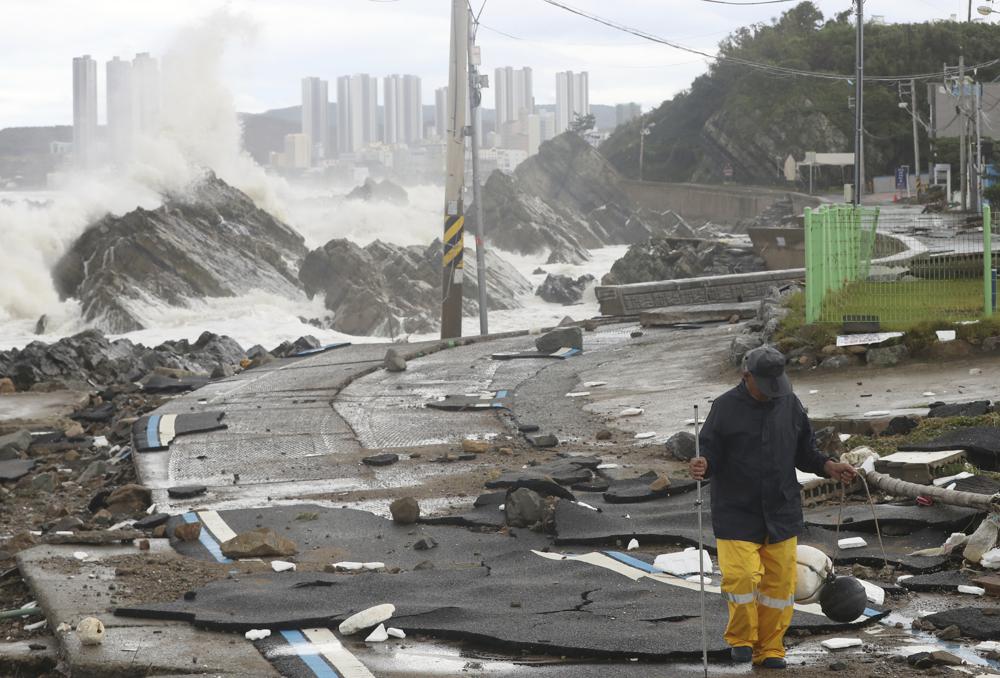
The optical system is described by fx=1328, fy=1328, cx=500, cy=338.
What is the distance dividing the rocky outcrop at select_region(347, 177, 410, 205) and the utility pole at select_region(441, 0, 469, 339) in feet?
199

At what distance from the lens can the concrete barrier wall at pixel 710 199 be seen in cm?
7881

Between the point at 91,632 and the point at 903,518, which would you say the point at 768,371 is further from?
the point at 91,632

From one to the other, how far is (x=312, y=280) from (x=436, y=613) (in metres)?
36.7

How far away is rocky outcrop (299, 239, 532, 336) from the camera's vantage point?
38844 mm

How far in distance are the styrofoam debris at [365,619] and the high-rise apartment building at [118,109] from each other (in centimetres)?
5543

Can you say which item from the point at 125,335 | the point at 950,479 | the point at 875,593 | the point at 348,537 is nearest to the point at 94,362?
the point at 125,335

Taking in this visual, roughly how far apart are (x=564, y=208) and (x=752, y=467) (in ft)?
315

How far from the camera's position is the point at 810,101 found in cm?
9181

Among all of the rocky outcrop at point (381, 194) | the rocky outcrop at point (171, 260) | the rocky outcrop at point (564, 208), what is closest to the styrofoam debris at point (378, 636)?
the rocky outcrop at point (171, 260)

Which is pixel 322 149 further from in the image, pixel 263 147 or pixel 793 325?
pixel 793 325

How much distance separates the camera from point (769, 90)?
97.3 metres

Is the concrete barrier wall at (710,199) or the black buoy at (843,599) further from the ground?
the concrete barrier wall at (710,199)

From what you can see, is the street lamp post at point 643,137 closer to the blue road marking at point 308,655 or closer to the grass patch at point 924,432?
the grass patch at point 924,432

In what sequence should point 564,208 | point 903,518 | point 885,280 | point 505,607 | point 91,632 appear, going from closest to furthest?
point 91,632, point 505,607, point 903,518, point 885,280, point 564,208
